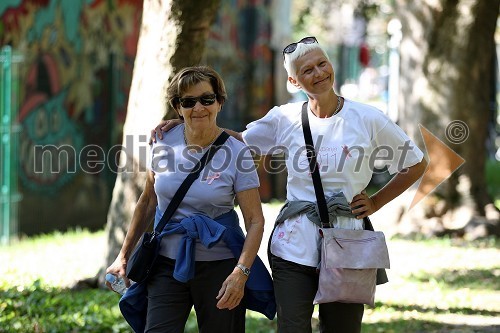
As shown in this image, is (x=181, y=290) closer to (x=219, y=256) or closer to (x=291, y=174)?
(x=219, y=256)

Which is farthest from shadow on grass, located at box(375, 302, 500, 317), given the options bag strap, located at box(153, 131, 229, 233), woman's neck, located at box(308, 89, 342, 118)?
bag strap, located at box(153, 131, 229, 233)

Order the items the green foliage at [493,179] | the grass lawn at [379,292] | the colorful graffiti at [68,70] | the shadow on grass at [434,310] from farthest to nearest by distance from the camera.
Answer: the green foliage at [493,179] < the colorful graffiti at [68,70] < the shadow on grass at [434,310] < the grass lawn at [379,292]

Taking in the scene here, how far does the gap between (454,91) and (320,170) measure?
7972 millimetres

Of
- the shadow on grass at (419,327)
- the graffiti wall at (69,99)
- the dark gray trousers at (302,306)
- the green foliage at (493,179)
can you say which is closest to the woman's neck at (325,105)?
the dark gray trousers at (302,306)

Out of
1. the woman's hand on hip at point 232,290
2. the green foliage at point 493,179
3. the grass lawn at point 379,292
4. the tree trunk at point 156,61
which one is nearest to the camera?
the woman's hand on hip at point 232,290

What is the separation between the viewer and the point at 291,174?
194 inches

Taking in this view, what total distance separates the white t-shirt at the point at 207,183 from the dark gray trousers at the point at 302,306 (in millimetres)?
310

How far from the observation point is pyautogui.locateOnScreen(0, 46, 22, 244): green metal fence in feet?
38.1

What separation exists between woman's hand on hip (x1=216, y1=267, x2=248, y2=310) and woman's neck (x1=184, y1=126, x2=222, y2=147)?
2.23ft

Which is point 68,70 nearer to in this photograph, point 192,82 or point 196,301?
point 192,82

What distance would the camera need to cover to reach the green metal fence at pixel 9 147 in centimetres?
1162

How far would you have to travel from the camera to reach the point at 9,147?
11734 mm

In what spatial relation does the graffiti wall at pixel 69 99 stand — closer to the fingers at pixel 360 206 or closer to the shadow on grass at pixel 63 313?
the shadow on grass at pixel 63 313

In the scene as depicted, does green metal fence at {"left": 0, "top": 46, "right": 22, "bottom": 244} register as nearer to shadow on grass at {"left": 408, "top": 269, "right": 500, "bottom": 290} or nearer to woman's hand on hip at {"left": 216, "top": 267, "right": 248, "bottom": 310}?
shadow on grass at {"left": 408, "top": 269, "right": 500, "bottom": 290}
